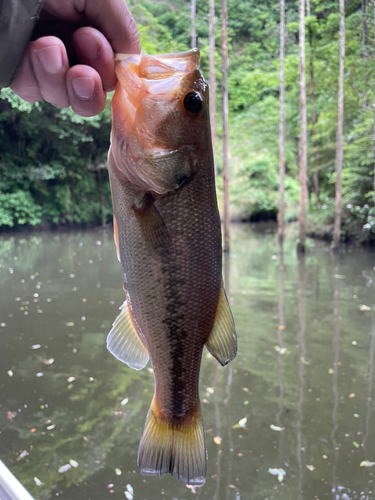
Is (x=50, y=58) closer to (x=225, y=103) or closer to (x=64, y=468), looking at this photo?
(x=64, y=468)

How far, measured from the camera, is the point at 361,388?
3.72 meters

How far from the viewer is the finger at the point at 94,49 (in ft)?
3.08

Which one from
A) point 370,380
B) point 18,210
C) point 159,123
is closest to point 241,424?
point 370,380

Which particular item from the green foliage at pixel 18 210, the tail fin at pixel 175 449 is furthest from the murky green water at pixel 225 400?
the green foliage at pixel 18 210

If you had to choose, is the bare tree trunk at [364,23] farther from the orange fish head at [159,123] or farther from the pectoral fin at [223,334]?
the pectoral fin at [223,334]

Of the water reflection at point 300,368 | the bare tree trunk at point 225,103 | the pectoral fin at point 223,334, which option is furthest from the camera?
the bare tree trunk at point 225,103

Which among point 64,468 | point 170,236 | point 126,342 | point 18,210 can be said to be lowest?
point 64,468

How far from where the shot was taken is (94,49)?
945 mm

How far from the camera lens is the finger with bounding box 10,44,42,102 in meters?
0.99

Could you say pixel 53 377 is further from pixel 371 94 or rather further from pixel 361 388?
pixel 371 94

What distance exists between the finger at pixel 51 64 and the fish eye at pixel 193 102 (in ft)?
1.16

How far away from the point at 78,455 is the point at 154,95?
9.27 ft

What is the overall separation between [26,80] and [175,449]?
0.99m

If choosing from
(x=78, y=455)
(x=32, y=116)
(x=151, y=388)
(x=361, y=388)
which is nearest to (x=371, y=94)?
(x=361, y=388)
